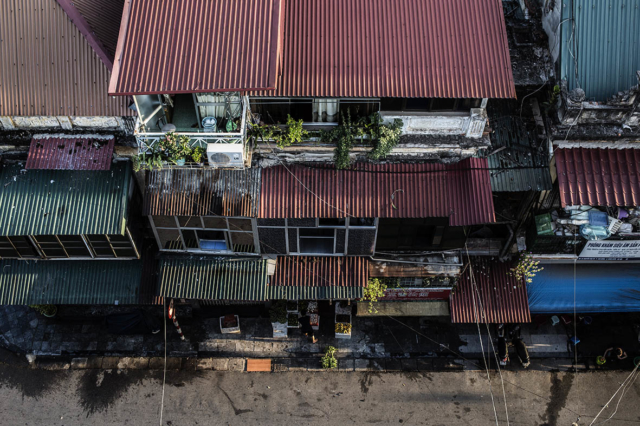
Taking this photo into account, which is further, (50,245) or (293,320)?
(293,320)

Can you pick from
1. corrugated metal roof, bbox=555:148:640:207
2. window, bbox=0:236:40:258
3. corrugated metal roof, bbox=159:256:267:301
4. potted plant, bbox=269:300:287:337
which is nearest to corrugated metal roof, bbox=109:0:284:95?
corrugated metal roof, bbox=159:256:267:301

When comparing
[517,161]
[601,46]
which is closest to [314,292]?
[517,161]

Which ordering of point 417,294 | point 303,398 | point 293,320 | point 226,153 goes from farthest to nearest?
1. point 293,320
2. point 303,398
3. point 417,294
4. point 226,153

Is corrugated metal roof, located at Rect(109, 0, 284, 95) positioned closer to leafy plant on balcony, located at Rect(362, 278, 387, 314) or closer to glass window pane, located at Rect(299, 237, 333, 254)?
glass window pane, located at Rect(299, 237, 333, 254)

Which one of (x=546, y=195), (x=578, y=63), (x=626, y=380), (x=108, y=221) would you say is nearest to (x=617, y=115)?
(x=578, y=63)

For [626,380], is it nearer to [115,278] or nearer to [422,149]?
[422,149]

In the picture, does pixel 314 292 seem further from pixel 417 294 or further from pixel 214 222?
pixel 214 222

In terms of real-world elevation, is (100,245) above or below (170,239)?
above
